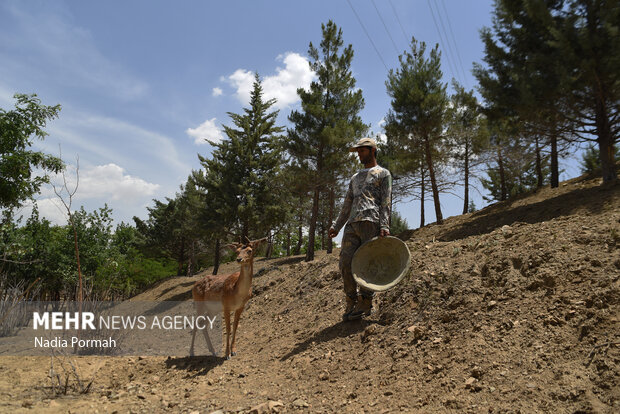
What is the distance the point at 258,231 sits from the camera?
18703 mm

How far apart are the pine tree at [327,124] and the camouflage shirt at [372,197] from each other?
1250 centimetres

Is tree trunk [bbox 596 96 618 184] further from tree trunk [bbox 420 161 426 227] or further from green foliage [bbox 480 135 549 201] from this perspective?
tree trunk [bbox 420 161 426 227]

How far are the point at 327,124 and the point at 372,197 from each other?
45.9 ft

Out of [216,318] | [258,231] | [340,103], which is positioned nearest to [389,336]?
[216,318]

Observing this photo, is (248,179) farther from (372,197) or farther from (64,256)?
(372,197)

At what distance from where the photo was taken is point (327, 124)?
18.7m

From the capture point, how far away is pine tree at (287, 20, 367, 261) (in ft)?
59.8

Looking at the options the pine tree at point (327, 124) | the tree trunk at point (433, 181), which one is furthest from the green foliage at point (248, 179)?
the tree trunk at point (433, 181)

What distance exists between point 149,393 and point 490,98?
1362 centimetres

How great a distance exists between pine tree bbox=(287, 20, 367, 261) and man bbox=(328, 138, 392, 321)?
492 inches

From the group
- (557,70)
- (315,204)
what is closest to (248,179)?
(315,204)

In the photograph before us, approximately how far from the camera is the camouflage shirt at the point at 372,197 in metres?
5.23

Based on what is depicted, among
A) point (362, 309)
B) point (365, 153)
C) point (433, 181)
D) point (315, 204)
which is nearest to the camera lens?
point (362, 309)

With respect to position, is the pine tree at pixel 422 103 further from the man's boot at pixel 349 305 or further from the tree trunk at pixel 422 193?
the man's boot at pixel 349 305
